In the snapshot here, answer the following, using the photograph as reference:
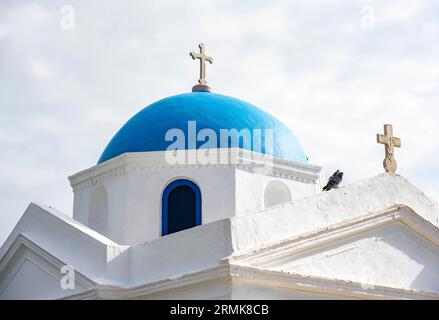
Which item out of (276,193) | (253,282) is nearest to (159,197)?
(276,193)

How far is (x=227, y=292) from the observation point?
9.71m

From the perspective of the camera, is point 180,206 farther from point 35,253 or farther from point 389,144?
point 389,144

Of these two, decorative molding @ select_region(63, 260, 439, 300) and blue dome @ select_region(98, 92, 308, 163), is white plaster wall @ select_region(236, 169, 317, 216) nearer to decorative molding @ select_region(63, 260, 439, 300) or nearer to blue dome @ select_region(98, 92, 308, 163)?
blue dome @ select_region(98, 92, 308, 163)

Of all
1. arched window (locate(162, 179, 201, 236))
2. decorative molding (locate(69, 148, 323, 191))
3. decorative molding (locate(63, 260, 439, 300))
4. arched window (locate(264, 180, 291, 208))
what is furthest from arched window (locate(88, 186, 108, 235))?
decorative molding (locate(63, 260, 439, 300))

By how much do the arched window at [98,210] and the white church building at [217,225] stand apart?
0.02 m

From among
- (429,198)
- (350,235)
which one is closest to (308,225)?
(350,235)

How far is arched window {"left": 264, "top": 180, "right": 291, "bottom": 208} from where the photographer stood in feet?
45.7

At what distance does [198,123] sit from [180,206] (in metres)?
1.50

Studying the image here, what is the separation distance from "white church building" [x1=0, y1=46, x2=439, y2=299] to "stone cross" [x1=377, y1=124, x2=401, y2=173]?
234 mm

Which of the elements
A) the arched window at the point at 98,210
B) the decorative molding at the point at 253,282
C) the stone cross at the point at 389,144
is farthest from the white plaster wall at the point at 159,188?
the decorative molding at the point at 253,282

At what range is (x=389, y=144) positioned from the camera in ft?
40.1

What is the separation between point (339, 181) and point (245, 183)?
1.98m
